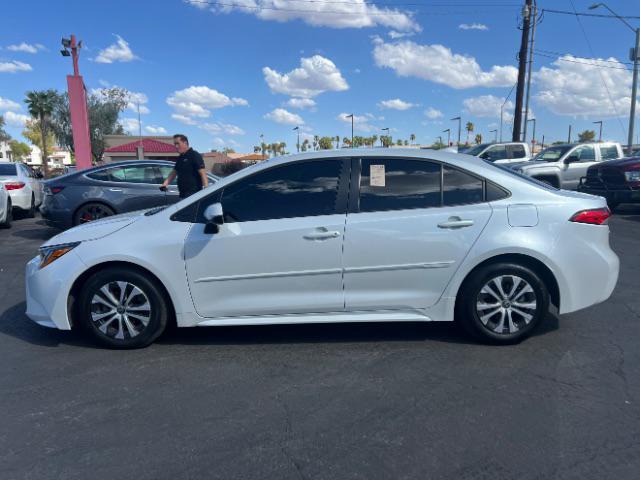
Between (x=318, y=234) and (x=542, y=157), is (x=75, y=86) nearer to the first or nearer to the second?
(x=542, y=157)

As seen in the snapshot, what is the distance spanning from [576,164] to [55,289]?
14.1m

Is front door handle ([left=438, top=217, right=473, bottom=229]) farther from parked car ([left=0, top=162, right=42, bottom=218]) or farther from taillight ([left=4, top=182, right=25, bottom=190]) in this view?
taillight ([left=4, top=182, right=25, bottom=190])

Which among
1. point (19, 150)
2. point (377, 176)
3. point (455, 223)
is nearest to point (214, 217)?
point (377, 176)

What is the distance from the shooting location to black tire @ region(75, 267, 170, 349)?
3840mm

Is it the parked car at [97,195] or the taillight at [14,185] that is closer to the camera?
the parked car at [97,195]

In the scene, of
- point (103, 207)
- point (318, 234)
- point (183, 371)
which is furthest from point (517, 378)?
point (103, 207)

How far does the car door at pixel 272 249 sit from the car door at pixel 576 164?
1213 cm

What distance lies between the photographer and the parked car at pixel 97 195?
8.55 m

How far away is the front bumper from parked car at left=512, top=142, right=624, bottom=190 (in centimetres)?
1226

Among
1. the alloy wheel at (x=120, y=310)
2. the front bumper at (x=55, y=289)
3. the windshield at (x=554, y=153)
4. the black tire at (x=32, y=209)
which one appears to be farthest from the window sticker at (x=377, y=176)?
the windshield at (x=554, y=153)

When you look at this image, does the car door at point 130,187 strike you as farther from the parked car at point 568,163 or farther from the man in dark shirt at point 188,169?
the parked car at point 568,163

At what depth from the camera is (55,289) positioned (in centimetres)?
386

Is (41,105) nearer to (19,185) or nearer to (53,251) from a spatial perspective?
(19,185)

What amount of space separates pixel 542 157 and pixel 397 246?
1319cm
